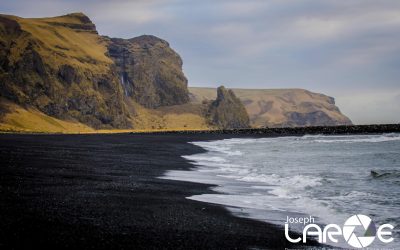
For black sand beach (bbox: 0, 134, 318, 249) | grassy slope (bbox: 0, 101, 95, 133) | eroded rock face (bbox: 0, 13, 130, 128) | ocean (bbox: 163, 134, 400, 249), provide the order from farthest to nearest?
eroded rock face (bbox: 0, 13, 130, 128), grassy slope (bbox: 0, 101, 95, 133), ocean (bbox: 163, 134, 400, 249), black sand beach (bbox: 0, 134, 318, 249)

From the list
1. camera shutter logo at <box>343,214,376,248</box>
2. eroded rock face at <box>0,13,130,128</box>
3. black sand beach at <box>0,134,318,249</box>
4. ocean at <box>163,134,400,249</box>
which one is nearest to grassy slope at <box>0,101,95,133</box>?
eroded rock face at <box>0,13,130,128</box>

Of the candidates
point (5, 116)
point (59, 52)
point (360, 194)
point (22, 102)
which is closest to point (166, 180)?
point (360, 194)

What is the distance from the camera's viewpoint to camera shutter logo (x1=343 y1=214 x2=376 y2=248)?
40.7ft

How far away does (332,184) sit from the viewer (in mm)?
23969

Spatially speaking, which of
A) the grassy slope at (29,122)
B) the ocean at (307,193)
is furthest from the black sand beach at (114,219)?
the grassy slope at (29,122)

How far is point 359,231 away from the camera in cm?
1356

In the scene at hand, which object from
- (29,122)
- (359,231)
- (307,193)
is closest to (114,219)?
(359,231)

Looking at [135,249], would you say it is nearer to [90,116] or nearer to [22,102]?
[22,102]

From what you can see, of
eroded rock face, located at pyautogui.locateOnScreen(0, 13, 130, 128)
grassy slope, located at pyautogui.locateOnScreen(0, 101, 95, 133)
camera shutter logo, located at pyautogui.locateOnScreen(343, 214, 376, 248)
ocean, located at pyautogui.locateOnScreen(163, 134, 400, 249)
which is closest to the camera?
camera shutter logo, located at pyautogui.locateOnScreen(343, 214, 376, 248)

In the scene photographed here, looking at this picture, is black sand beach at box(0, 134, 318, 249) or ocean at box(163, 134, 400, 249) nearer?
black sand beach at box(0, 134, 318, 249)

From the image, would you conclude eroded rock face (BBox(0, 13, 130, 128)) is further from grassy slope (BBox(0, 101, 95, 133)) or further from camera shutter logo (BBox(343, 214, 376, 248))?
camera shutter logo (BBox(343, 214, 376, 248))

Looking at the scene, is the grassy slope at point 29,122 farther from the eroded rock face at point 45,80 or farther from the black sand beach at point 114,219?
the black sand beach at point 114,219

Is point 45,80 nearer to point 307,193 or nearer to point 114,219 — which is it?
point 307,193

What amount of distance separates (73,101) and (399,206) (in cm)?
17506
